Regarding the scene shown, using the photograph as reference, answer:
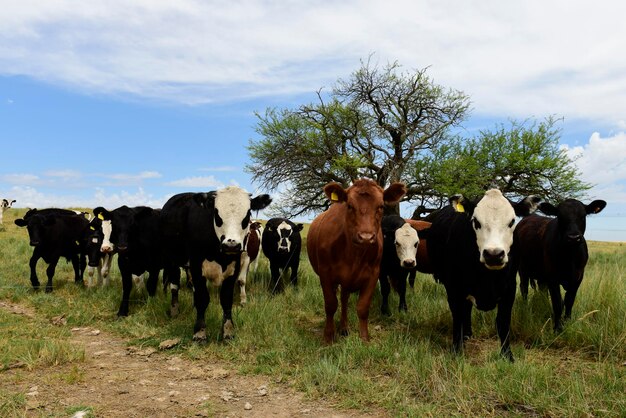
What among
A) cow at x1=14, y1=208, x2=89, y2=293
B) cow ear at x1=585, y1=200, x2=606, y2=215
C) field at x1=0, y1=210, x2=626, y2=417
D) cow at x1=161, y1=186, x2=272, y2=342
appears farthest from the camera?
cow at x1=14, y1=208, x2=89, y2=293

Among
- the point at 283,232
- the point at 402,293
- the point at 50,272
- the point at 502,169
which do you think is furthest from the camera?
the point at 502,169

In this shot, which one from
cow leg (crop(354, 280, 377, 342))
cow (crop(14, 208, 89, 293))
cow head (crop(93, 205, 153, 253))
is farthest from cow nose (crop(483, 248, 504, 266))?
cow (crop(14, 208, 89, 293))

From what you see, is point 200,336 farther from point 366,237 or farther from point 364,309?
point 366,237

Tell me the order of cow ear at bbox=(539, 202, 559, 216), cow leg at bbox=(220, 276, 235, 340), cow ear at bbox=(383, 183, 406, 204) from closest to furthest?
cow ear at bbox=(383, 183, 406, 204) < cow leg at bbox=(220, 276, 235, 340) < cow ear at bbox=(539, 202, 559, 216)

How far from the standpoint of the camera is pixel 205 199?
631 centimetres

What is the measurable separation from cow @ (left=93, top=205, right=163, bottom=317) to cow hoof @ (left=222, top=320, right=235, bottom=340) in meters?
2.68

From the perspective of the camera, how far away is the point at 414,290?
369 inches

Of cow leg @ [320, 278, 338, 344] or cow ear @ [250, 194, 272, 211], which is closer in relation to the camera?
cow leg @ [320, 278, 338, 344]

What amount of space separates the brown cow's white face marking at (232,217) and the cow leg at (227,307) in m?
0.79

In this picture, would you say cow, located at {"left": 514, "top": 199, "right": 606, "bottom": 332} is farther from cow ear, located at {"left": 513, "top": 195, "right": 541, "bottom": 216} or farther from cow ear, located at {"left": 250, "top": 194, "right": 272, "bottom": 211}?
cow ear, located at {"left": 250, "top": 194, "right": 272, "bottom": 211}

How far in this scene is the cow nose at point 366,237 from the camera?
5.21 meters

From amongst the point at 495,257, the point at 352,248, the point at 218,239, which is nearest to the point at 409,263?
the point at 352,248

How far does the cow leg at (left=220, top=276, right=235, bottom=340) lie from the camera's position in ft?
20.5

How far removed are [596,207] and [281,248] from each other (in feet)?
20.3
